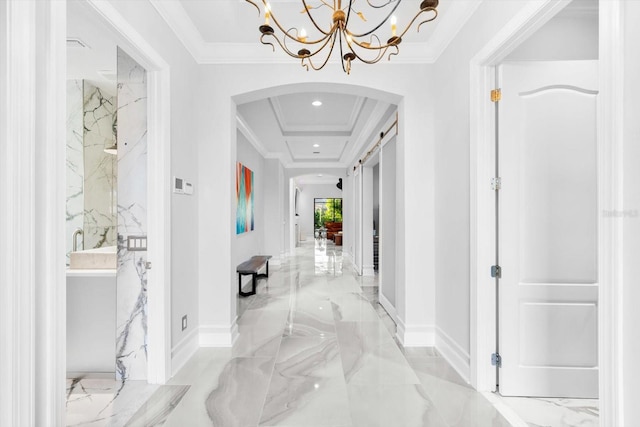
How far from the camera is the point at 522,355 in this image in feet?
7.13

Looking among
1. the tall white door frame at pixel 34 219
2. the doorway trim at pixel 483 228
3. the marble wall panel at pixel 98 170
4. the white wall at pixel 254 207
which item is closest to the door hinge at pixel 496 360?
the doorway trim at pixel 483 228

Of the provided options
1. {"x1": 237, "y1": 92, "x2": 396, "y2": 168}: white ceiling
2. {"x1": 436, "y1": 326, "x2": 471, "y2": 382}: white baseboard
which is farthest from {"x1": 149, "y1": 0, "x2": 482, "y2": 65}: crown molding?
{"x1": 436, "y1": 326, "x2": 471, "y2": 382}: white baseboard

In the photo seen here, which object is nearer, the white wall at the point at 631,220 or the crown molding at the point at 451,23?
the white wall at the point at 631,220

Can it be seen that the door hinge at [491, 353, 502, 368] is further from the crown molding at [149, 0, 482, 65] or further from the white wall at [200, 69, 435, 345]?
the crown molding at [149, 0, 482, 65]

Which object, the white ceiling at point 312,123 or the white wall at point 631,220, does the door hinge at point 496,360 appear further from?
the white ceiling at point 312,123

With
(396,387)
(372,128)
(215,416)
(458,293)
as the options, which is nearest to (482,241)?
(458,293)

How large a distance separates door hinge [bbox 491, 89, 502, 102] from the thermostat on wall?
248 centimetres

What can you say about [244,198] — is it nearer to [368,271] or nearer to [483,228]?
[368,271]

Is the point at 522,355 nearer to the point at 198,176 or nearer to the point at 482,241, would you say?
the point at 482,241

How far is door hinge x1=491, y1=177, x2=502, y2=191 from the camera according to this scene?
2199 millimetres

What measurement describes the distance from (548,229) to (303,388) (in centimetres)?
206

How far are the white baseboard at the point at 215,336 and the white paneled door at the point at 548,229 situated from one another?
2.35 meters

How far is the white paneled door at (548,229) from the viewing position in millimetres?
2105

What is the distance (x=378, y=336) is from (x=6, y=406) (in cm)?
286
